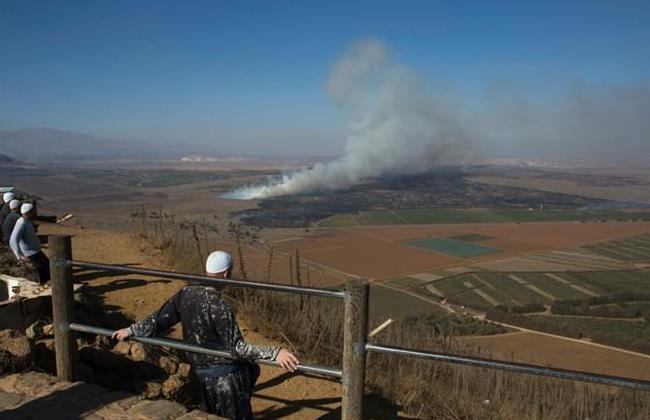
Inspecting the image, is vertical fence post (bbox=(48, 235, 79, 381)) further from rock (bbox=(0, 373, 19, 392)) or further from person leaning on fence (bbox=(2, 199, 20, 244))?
person leaning on fence (bbox=(2, 199, 20, 244))

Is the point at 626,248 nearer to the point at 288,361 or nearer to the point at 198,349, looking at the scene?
the point at 288,361

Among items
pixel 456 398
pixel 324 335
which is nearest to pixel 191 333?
pixel 456 398

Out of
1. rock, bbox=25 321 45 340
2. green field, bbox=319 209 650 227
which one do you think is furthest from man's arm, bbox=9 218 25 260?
green field, bbox=319 209 650 227

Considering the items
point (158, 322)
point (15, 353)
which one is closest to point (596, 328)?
point (158, 322)

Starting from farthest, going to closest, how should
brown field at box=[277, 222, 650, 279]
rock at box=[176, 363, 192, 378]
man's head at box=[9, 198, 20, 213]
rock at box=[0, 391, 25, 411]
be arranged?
brown field at box=[277, 222, 650, 279] → man's head at box=[9, 198, 20, 213] → rock at box=[176, 363, 192, 378] → rock at box=[0, 391, 25, 411]

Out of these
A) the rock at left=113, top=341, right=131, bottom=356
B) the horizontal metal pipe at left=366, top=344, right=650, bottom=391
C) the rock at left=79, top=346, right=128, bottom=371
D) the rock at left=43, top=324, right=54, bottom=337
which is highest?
the horizontal metal pipe at left=366, top=344, right=650, bottom=391

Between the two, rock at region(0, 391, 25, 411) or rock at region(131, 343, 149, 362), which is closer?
rock at region(0, 391, 25, 411)
